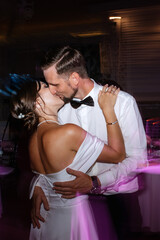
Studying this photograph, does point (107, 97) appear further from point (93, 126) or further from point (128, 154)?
point (128, 154)

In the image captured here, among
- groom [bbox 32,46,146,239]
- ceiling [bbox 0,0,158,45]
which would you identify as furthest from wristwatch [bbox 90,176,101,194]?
ceiling [bbox 0,0,158,45]

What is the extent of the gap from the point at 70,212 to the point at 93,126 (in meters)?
0.57

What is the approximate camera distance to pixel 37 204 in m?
1.56

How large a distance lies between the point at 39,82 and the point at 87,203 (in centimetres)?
84

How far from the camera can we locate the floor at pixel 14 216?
3051mm

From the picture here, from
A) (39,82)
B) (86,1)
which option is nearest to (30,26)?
(86,1)

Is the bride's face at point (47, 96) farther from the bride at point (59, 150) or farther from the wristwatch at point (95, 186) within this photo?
the wristwatch at point (95, 186)

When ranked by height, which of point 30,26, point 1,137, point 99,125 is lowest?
point 1,137

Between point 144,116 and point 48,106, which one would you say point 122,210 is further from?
point 144,116

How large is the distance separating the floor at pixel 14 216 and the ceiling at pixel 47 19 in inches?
87.3

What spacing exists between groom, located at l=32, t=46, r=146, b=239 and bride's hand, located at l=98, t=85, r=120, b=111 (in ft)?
0.15

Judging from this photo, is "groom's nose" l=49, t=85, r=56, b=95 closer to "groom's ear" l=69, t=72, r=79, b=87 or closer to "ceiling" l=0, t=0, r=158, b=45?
"groom's ear" l=69, t=72, r=79, b=87

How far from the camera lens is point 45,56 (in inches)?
55.8

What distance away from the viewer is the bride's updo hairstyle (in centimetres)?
147
